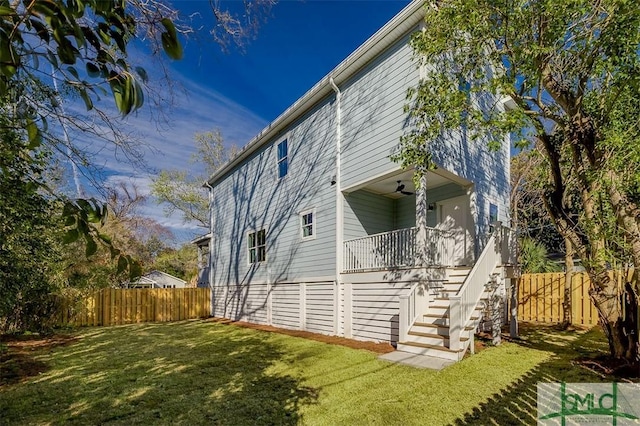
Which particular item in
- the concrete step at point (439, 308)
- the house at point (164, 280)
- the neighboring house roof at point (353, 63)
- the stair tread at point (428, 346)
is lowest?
the house at point (164, 280)

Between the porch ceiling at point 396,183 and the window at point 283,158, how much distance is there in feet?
11.5

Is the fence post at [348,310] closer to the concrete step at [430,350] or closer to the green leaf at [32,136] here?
the concrete step at [430,350]

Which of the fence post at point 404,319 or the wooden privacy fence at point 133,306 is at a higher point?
the fence post at point 404,319

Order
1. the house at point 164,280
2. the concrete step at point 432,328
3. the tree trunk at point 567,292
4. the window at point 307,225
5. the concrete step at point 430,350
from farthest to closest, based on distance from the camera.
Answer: the house at point 164,280 < the window at point 307,225 < the tree trunk at point 567,292 < the concrete step at point 432,328 < the concrete step at point 430,350

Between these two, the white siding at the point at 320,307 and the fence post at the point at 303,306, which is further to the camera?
the fence post at the point at 303,306

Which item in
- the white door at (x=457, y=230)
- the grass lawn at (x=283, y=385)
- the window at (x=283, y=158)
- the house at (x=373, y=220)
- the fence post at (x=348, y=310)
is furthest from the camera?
the window at (x=283, y=158)

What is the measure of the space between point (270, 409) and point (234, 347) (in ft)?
15.2

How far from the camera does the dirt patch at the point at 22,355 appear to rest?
6.68 meters

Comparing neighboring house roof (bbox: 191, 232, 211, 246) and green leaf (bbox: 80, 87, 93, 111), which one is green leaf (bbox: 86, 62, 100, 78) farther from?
neighboring house roof (bbox: 191, 232, 211, 246)

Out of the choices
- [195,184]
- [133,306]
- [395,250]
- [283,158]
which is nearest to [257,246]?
[283,158]

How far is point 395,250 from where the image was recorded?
29.2 feet

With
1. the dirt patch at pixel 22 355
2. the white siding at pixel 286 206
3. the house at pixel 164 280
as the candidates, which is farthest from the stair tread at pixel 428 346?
the house at pixel 164 280

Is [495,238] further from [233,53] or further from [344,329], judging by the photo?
[233,53]

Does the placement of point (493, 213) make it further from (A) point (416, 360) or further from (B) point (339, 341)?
(A) point (416, 360)
